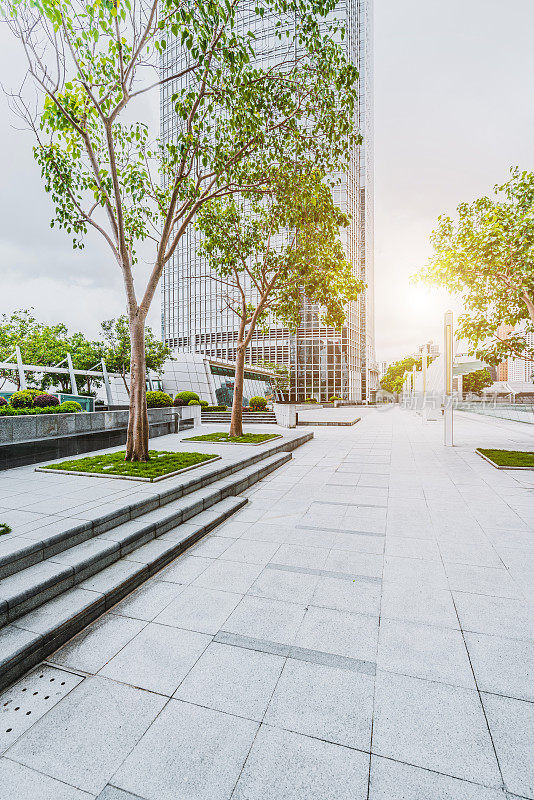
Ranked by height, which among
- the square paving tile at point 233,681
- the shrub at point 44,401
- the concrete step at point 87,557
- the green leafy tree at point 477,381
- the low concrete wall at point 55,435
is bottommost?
the square paving tile at point 233,681

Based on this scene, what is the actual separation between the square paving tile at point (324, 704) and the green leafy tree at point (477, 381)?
211 feet

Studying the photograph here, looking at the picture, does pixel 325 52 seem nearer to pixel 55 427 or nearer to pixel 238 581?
pixel 238 581

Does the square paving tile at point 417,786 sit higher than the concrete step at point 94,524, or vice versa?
the concrete step at point 94,524

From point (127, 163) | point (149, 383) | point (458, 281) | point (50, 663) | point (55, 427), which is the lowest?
point (50, 663)

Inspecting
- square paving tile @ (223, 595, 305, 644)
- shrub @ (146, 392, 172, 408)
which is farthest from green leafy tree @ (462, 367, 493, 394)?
square paving tile @ (223, 595, 305, 644)

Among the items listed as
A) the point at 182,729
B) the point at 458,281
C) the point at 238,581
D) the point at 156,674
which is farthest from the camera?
the point at 458,281

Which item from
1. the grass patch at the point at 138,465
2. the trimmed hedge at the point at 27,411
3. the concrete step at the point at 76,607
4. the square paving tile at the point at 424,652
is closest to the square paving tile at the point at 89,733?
the concrete step at the point at 76,607

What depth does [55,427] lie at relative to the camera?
996cm

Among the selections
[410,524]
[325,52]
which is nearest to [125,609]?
[410,524]

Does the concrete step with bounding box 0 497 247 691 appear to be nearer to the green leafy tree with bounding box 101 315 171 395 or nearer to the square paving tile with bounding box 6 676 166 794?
the square paving tile with bounding box 6 676 166 794

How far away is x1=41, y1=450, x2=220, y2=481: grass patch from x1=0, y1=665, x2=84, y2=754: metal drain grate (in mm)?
3805

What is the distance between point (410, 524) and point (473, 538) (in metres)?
0.81

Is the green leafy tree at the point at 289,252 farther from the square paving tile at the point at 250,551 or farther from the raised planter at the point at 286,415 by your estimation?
the square paving tile at the point at 250,551

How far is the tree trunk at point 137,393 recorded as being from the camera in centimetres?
755
